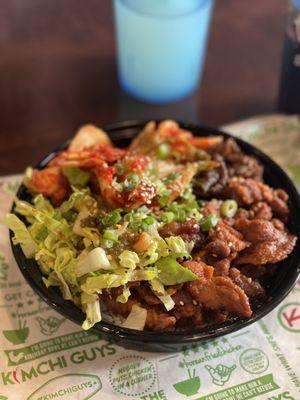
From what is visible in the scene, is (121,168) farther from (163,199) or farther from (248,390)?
(248,390)

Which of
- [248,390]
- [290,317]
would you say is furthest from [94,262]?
[290,317]

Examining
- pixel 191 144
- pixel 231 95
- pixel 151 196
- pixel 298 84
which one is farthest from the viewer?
pixel 231 95

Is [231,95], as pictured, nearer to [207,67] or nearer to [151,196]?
[207,67]

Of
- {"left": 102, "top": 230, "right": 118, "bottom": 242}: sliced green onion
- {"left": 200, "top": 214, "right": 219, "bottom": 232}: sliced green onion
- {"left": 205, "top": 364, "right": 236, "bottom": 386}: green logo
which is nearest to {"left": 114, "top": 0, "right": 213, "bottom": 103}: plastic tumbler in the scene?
{"left": 200, "top": 214, "right": 219, "bottom": 232}: sliced green onion

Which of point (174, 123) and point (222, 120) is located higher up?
point (174, 123)

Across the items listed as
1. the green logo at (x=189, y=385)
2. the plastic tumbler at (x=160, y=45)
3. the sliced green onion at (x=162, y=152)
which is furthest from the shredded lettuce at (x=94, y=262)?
the plastic tumbler at (x=160, y=45)

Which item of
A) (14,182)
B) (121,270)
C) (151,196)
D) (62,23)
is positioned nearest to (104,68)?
(62,23)
